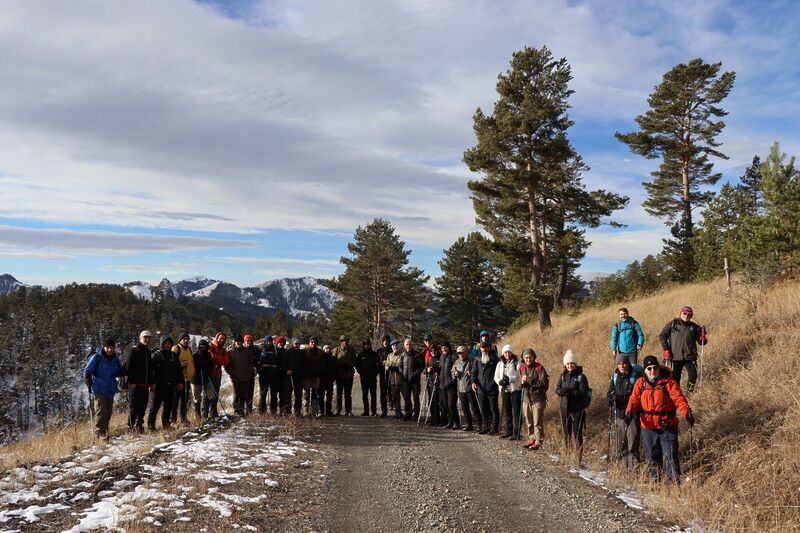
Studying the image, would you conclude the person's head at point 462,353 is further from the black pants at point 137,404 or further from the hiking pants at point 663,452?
the black pants at point 137,404

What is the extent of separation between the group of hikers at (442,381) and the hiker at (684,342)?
19mm

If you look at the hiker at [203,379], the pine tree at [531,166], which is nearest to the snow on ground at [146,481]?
the hiker at [203,379]

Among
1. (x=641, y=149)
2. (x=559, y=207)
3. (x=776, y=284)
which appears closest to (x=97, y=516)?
(x=776, y=284)

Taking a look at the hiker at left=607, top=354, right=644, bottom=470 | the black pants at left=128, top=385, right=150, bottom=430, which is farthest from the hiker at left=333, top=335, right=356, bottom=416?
the hiker at left=607, top=354, right=644, bottom=470

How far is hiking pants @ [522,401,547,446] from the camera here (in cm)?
940

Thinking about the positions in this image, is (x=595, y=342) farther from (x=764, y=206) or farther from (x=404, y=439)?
(x=404, y=439)

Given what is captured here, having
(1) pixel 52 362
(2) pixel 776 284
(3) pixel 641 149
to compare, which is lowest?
(1) pixel 52 362

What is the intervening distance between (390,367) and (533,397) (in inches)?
178

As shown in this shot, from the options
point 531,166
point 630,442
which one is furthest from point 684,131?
point 630,442

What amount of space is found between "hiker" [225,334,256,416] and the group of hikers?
24 mm

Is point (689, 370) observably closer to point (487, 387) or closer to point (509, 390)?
point (509, 390)

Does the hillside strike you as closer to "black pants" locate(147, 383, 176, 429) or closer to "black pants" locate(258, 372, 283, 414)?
"black pants" locate(258, 372, 283, 414)

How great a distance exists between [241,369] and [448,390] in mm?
5003

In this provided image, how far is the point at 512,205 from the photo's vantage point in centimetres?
2047
